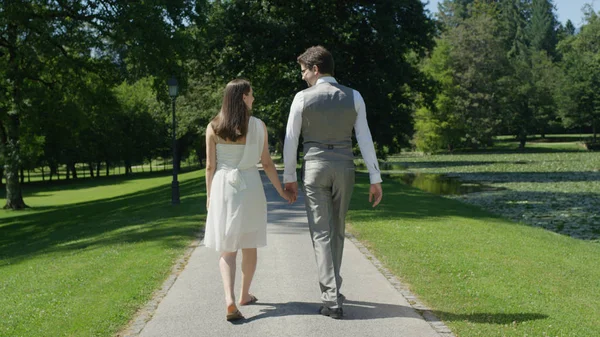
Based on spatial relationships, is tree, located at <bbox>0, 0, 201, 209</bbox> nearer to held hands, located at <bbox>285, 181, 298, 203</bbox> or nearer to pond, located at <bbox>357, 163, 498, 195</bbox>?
pond, located at <bbox>357, 163, 498, 195</bbox>

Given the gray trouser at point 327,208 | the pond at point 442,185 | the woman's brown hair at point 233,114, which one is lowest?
the pond at point 442,185

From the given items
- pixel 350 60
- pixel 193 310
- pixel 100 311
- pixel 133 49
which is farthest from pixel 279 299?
pixel 350 60

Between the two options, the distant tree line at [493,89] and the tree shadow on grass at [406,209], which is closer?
the tree shadow on grass at [406,209]

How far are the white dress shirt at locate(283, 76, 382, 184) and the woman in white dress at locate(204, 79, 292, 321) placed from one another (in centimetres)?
22

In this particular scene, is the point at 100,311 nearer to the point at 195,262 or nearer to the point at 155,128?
the point at 195,262

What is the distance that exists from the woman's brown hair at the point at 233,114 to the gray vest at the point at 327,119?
21.6 inches

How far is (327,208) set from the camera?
5535 mm

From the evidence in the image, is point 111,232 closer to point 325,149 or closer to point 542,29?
point 325,149

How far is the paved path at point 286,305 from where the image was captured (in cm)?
521

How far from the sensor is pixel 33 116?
24922mm

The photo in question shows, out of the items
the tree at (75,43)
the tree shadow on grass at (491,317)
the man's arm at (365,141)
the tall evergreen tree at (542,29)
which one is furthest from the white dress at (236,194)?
the tall evergreen tree at (542,29)

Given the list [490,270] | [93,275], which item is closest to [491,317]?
[490,270]

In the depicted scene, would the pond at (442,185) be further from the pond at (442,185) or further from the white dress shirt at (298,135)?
the white dress shirt at (298,135)

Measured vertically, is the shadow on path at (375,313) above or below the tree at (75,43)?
below
